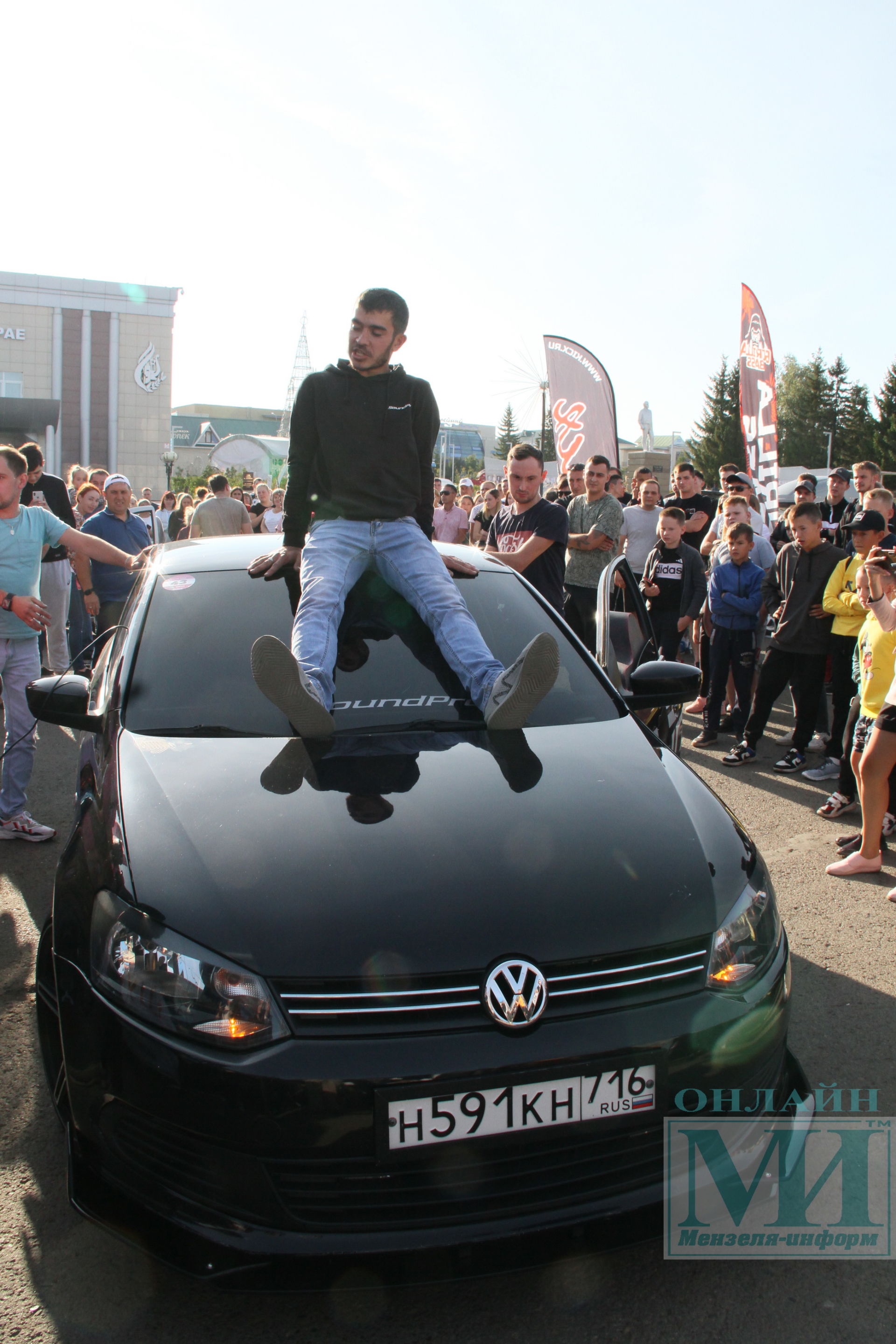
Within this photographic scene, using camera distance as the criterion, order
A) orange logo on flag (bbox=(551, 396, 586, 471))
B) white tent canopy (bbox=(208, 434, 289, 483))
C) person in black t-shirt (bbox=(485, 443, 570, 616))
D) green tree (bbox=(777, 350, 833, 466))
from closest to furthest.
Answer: person in black t-shirt (bbox=(485, 443, 570, 616)) < orange logo on flag (bbox=(551, 396, 586, 471)) < white tent canopy (bbox=(208, 434, 289, 483)) < green tree (bbox=(777, 350, 833, 466))

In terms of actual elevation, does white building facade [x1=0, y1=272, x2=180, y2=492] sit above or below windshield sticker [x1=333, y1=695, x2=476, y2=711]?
above

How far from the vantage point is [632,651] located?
16.4 ft

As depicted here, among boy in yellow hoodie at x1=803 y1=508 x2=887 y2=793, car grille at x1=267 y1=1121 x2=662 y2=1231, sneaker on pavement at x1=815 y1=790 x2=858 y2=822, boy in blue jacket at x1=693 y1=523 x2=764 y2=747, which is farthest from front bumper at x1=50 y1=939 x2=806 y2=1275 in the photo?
boy in blue jacket at x1=693 y1=523 x2=764 y2=747

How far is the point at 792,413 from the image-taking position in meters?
81.8

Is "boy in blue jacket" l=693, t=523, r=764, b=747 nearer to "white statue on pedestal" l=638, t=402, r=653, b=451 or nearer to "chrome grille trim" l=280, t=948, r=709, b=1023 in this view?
"chrome grille trim" l=280, t=948, r=709, b=1023

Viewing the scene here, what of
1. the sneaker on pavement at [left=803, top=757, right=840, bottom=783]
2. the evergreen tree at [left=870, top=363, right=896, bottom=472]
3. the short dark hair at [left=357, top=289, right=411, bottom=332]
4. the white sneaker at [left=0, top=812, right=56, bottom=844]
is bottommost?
the white sneaker at [left=0, top=812, right=56, bottom=844]

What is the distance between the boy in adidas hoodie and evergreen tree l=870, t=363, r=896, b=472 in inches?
2336

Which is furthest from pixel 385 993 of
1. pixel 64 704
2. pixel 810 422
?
pixel 810 422

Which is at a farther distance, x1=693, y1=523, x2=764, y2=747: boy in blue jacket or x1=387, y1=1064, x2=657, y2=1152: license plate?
x1=693, y1=523, x2=764, y2=747: boy in blue jacket

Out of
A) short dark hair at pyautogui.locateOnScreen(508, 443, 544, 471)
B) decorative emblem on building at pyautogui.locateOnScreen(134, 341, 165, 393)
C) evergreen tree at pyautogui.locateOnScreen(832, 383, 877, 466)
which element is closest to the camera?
short dark hair at pyautogui.locateOnScreen(508, 443, 544, 471)

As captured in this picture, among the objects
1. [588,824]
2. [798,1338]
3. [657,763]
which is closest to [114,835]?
[588,824]

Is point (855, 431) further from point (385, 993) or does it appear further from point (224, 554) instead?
point (385, 993)

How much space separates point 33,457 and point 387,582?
21.4 feet

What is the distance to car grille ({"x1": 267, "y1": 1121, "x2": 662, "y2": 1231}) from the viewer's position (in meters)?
1.83
